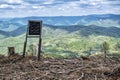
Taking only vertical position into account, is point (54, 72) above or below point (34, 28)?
below

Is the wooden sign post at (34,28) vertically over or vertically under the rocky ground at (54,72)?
over

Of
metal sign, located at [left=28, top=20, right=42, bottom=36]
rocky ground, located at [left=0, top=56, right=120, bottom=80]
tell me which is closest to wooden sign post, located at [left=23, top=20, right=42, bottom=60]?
metal sign, located at [left=28, top=20, right=42, bottom=36]

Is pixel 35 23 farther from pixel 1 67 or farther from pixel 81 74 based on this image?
pixel 81 74

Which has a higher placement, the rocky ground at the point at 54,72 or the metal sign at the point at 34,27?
the metal sign at the point at 34,27

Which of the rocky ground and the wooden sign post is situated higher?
the wooden sign post

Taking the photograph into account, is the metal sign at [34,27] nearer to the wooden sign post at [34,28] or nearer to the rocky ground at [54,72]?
the wooden sign post at [34,28]

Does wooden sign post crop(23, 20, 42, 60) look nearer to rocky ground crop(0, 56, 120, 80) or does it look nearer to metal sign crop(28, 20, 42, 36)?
metal sign crop(28, 20, 42, 36)

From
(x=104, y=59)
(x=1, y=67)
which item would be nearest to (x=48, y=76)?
(x=1, y=67)

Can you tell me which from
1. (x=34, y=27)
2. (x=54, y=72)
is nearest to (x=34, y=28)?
(x=34, y=27)

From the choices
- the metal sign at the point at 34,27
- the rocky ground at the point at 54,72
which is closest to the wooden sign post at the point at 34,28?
the metal sign at the point at 34,27

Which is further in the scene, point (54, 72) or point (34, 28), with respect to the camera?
point (34, 28)

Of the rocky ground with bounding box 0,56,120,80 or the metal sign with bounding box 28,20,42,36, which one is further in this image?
the metal sign with bounding box 28,20,42,36

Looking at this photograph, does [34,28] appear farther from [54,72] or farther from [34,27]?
[54,72]

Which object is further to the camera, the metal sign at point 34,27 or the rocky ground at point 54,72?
the metal sign at point 34,27
